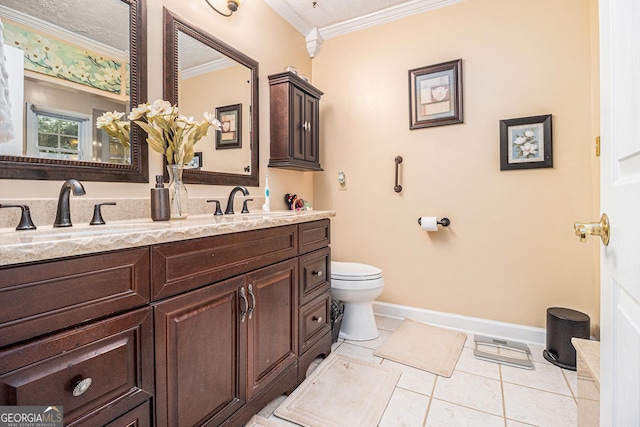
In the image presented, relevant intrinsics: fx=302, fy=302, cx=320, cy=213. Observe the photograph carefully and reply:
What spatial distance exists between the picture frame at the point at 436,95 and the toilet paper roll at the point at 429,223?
731mm

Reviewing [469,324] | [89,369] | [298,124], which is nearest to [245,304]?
[89,369]

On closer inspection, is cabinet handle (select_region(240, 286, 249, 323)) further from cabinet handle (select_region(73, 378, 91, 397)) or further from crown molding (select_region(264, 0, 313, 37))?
crown molding (select_region(264, 0, 313, 37))

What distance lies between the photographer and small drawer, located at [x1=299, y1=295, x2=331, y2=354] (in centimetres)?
167

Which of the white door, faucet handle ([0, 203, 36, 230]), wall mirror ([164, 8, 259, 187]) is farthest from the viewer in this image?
wall mirror ([164, 8, 259, 187])

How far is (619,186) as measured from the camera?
56 cm

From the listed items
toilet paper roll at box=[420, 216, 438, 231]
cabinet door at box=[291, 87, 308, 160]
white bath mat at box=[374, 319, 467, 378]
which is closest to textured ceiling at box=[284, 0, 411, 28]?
cabinet door at box=[291, 87, 308, 160]

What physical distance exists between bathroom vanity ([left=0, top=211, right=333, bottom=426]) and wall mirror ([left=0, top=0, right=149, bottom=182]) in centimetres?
39

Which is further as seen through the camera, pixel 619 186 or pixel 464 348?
pixel 464 348

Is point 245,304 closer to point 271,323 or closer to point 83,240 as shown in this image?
point 271,323

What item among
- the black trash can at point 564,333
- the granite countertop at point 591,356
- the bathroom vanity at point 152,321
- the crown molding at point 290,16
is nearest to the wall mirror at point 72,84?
the bathroom vanity at point 152,321

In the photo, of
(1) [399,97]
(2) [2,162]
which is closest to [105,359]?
(2) [2,162]

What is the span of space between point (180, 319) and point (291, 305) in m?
0.66

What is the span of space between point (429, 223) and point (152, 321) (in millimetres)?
1963

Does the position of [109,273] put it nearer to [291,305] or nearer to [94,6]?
[291,305]
